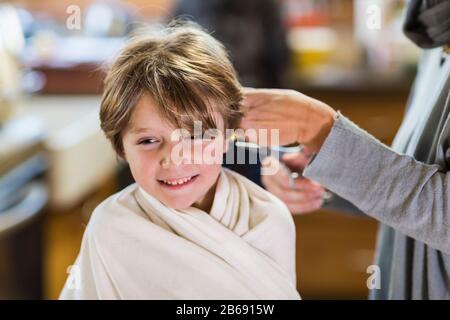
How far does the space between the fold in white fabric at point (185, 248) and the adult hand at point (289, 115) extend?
0.17 ft

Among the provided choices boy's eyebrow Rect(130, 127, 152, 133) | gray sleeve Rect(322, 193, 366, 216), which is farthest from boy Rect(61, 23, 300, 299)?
gray sleeve Rect(322, 193, 366, 216)

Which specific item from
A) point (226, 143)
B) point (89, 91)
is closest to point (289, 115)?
point (226, 143)

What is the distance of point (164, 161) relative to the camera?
1.66ft

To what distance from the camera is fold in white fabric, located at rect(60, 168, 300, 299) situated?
518 millimetres

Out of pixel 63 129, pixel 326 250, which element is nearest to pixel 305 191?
pixel 63 129

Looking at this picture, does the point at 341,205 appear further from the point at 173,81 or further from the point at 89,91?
the point at 89,91

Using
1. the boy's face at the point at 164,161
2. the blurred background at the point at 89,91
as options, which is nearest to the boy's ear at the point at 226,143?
the boy's face at the point at 164,161

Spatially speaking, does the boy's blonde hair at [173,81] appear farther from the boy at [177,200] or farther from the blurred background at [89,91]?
the blurred background at [89,91]

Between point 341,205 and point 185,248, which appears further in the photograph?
point 341,205

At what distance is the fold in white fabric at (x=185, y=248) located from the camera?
20.4 inches

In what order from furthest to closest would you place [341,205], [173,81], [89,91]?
[89,91] → [341,205] → [173,81]

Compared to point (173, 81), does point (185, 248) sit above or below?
below

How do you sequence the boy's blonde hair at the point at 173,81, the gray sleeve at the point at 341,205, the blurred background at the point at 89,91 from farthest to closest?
the blurred background at the point at 89,91
the gray sleeve at the point at 341,205
the boy's blonde hair at the point at 173,81

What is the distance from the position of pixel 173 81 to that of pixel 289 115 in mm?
110
